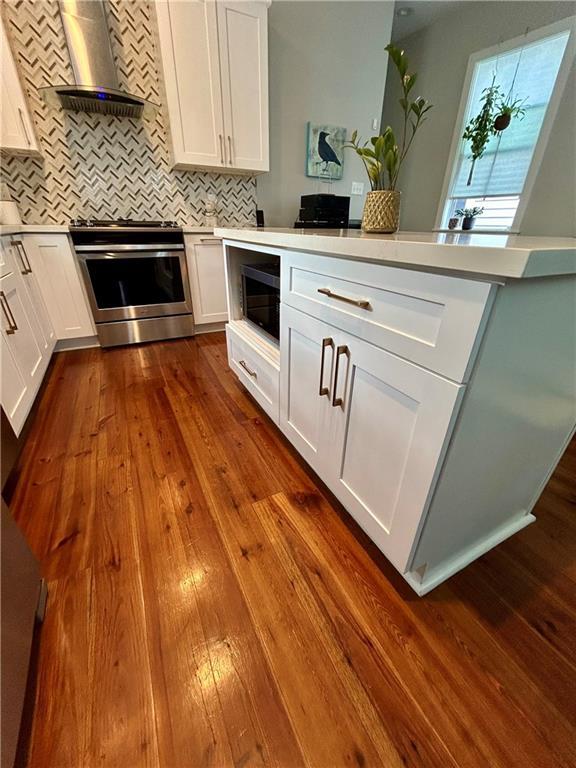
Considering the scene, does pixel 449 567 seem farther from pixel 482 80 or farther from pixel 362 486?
pixel 482 80

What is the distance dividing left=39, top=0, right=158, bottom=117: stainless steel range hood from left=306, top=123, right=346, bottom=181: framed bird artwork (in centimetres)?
146

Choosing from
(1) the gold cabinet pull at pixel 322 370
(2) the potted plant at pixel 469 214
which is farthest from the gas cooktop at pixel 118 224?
(2) the potted plant at pixel 469 214

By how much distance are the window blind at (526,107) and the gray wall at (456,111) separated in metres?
0.15

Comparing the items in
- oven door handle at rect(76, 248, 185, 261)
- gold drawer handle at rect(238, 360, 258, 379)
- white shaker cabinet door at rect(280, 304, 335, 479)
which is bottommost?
gold drawer handle at rect(238, 360, 258, 379)

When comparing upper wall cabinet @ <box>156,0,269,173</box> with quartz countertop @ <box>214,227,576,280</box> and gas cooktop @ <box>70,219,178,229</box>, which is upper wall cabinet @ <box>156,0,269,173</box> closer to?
gas cooktop @ <box>70,219,178,229</box>

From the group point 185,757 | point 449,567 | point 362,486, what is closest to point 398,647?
point 449,567

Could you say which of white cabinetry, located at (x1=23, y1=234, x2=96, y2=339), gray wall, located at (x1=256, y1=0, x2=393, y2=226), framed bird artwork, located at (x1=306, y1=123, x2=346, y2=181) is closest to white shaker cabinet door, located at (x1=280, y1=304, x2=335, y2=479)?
white cabinetry, located at (x1=23, y1=234, x2=96, y2=339)

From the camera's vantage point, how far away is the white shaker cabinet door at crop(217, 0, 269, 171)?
86.2 inches

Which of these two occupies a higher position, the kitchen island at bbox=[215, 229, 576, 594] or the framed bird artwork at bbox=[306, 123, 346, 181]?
the framed bird artwork at bbox=[306, 123, 346, 181]

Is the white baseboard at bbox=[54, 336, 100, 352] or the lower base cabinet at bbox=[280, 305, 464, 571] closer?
the lower base cabinet at bbox=[280, 305, 464, 571]

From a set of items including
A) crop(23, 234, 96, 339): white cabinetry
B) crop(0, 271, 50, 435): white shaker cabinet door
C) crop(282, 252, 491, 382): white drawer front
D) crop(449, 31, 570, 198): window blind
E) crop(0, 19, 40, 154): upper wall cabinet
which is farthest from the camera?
crop(449, 31, 570, 198): window blind

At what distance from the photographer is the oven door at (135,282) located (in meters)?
2.28

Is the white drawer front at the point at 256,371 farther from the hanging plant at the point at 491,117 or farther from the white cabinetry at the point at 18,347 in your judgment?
the hanging plant at the point at 491,117

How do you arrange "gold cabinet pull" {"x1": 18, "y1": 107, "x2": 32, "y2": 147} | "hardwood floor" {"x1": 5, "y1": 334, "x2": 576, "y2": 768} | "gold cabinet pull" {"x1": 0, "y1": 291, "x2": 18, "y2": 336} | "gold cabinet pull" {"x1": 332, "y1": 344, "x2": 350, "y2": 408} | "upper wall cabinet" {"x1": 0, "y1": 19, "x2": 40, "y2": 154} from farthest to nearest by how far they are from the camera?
"gold cabinet pull" {"x1": 18, "y1": 107, "x2": 32, "y2": 147}, "upper wall cabinet" {"x1": 0, "y1": 19, "x2": 40, "y2": 154}, "gold cabinet pull" {"x1": 0, "y1": 291, "x2": 18, "y2": 336}, "gold cabinet pull" {"x1": 332, "y1": 344, "x2": 350, "y2": 408}, "hardwood floor" {"x1": 5, "y1": 334, "x2": 576, "y2": 768}
